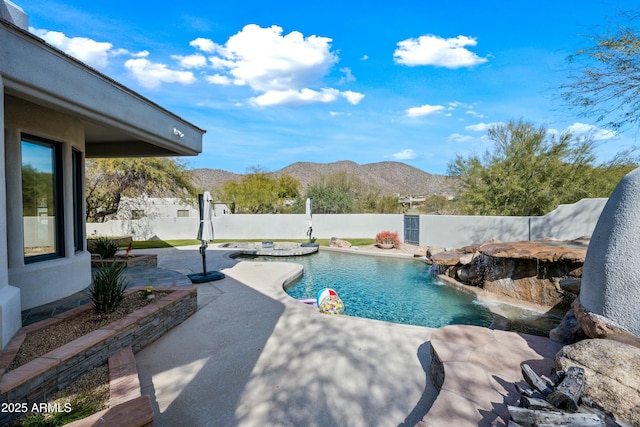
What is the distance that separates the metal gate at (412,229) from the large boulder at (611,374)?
16345mm

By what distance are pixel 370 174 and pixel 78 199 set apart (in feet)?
204

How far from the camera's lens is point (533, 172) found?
1733cm

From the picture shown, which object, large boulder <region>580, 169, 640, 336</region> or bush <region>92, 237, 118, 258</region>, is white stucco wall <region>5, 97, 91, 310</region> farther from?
large boulder <region>580, 169, 640, 336</region>

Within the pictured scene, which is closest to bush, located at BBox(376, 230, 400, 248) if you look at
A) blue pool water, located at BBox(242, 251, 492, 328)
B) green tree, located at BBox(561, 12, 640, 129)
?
blue pool water, located at BBox(242, 251, 492, 328)

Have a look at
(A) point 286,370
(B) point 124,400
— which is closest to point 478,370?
(A) point 286,370

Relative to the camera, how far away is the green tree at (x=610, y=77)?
28.5 feet

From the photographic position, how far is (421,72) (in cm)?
2034

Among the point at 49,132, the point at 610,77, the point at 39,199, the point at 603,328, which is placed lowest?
the point at 603,328

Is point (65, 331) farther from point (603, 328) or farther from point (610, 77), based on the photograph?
point (610, 77)

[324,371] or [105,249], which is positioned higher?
[105,249]

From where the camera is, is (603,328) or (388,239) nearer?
(603,328)

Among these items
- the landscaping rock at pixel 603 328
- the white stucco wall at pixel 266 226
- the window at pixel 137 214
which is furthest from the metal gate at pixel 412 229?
the window at pixel 137 214

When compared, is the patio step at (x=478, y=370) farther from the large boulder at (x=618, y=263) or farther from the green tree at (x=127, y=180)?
the green tree at (x=127, y=180)

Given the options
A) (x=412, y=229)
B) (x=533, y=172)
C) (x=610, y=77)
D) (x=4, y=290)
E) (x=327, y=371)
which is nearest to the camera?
(x=4, y=290)
